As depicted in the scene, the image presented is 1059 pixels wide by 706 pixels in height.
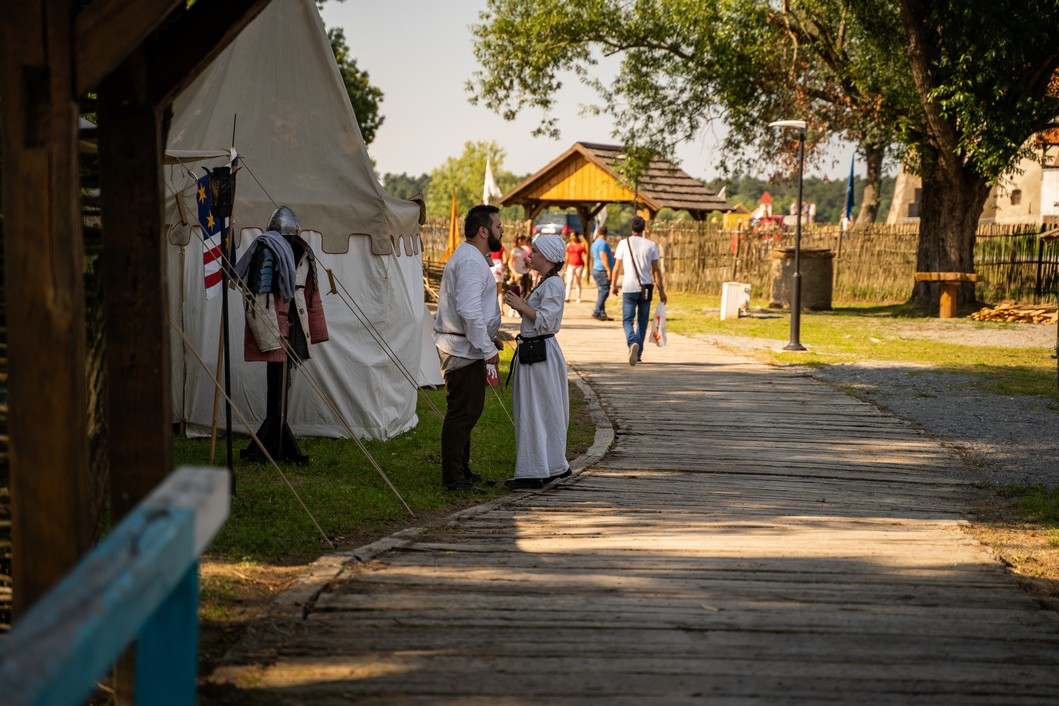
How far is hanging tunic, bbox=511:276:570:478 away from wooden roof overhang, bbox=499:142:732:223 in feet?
87.7

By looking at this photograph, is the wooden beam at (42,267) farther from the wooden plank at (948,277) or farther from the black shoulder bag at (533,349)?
the wooden plank at (948,277)

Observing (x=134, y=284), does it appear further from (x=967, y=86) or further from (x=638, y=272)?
(x=967, y=86)

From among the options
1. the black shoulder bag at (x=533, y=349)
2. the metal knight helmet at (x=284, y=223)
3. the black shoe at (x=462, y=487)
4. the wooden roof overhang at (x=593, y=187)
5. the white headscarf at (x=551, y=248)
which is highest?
the wooden roof overhang at (x=593, y=187)

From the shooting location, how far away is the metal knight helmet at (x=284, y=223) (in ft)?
26.7

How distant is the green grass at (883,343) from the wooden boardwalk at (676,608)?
21.7ft

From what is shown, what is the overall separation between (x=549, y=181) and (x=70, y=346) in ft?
110

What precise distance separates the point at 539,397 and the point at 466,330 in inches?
27.9

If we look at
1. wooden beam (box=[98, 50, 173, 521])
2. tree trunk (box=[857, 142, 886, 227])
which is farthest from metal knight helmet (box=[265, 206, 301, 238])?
tree trunk (box=[857, 142, 886, 227])

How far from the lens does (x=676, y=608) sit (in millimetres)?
4312

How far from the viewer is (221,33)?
11.9 ft

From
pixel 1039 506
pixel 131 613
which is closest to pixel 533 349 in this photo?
pixel 1039 506

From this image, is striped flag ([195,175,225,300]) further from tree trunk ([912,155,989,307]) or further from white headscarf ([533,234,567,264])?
tree trunk ([912,155,989,307])

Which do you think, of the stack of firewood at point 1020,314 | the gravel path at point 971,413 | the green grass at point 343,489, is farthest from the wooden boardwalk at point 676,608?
the stack of firewood at point 1020,314

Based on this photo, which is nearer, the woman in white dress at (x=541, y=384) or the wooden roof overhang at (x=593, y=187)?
the woman in white dress at (x=541, y=384)
